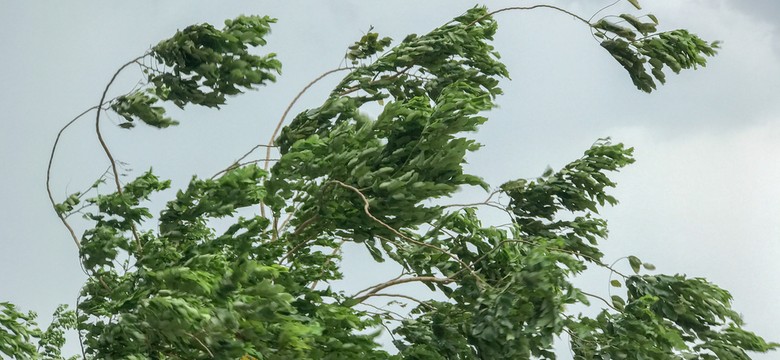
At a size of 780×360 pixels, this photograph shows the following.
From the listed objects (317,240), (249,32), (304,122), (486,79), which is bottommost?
(317,240)

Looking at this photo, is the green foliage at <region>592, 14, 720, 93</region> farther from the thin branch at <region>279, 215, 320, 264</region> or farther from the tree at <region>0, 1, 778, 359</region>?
the thin branch at <region>279, 215, 320, 264</region>

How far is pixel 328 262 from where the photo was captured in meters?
12.3

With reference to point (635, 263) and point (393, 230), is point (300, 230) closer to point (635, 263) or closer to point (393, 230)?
point (393, 230)

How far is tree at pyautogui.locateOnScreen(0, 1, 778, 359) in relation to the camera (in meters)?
8.60

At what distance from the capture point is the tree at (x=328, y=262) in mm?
8602

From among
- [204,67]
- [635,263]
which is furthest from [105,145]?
[635,263]

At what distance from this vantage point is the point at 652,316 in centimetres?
1038

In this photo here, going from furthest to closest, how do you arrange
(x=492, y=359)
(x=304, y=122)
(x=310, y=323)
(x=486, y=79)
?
(x=486, y=79) < (x=304, y=122) < (x=492, y=359) < (x=310, y=323)

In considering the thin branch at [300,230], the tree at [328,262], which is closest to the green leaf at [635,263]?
the tree at [328,262]

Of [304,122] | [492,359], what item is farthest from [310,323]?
[304,122]

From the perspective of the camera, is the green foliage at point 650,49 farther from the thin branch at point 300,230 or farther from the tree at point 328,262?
the thin branch at point 300,230

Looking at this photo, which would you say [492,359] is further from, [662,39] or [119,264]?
[662,39]

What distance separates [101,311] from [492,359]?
3632 mm

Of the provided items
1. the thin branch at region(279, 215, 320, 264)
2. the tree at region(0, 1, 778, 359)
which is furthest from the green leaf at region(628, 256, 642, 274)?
the thin branch at region(279, 215, 320, 264)
